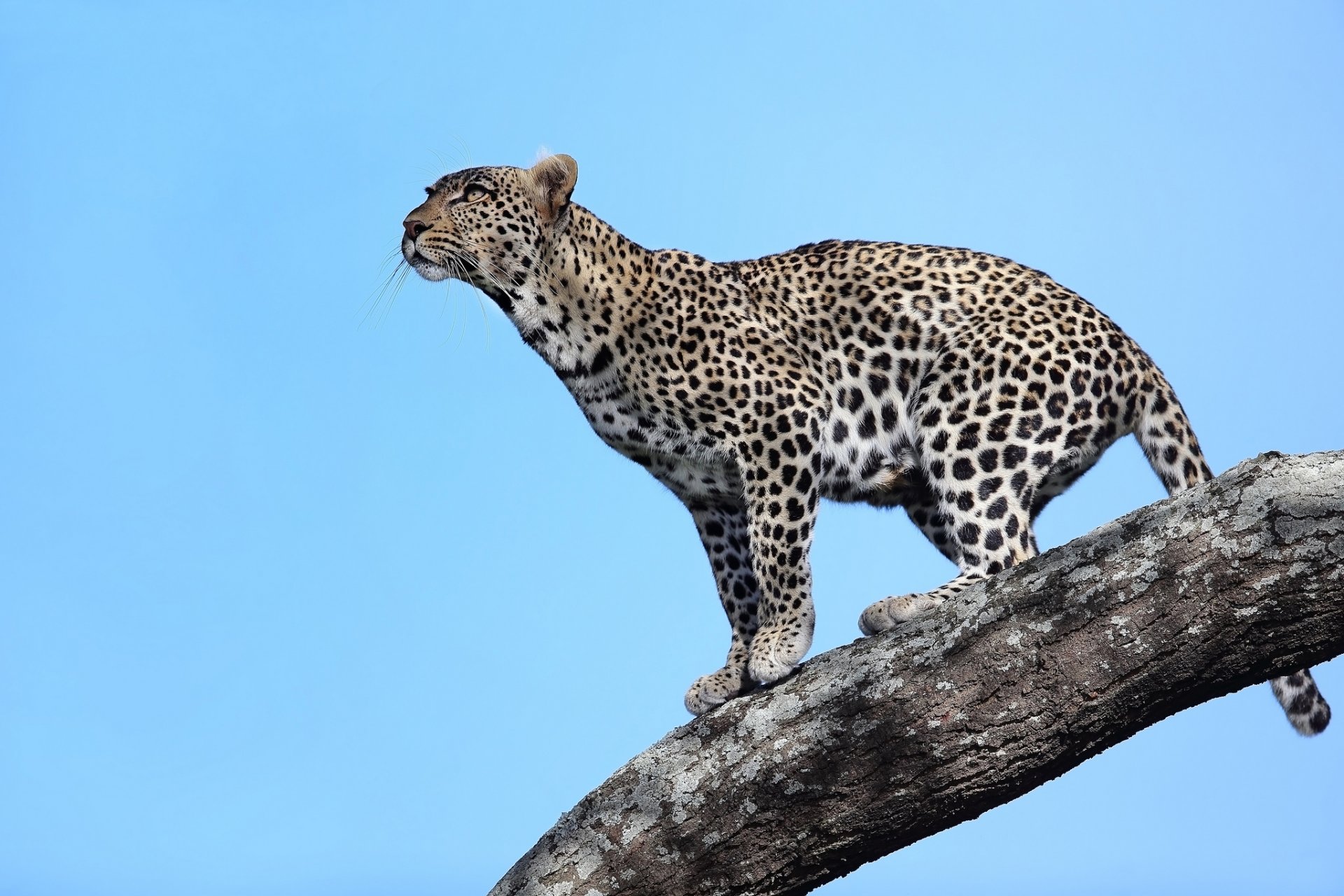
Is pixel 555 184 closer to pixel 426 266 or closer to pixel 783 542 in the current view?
pixel 426 266

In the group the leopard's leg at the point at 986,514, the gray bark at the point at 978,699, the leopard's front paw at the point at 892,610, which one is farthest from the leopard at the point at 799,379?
the gray bark at the point at 978,699

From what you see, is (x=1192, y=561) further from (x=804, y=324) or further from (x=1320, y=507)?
(x=804, y=324)

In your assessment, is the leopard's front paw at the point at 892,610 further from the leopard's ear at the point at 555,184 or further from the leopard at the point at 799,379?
the leopard's ear at the point at 555,184

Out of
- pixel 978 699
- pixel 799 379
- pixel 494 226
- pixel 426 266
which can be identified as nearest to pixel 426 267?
pixel 426 266

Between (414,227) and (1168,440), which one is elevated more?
(414,227)

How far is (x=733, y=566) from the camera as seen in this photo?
908 cm

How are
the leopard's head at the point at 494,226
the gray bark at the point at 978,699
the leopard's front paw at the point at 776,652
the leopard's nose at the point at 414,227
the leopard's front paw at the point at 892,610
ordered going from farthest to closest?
the leopard's nose at the point at 414,227 → the leopard's head at the point at 494,226 → the leopard's front paw at the point at 776,652 → the leopard's front paw at the point at 892,610 → the gray bark at the point at 978,699

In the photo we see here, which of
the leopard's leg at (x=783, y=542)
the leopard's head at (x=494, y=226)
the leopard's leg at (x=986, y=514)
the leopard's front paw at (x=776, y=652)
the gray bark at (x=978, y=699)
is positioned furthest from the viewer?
the leopard's head at (x=494, y=226)

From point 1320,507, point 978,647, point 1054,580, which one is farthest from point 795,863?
point 1320,507

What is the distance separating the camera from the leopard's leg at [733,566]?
8.91 metres

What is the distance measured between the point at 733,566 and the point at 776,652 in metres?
1.31

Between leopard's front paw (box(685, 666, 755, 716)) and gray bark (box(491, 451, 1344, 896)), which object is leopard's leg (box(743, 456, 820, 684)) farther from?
gray bark (box(491, 451, 1344, 896))

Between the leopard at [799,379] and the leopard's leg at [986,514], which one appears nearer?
the leopard's leg at [986,514]

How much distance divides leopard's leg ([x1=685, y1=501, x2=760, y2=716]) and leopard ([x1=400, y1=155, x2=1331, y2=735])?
0.5 inches
